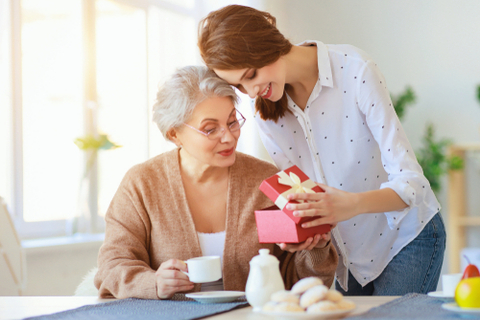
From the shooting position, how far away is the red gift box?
1.20 meters

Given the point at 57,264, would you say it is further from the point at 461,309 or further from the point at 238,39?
the point at 461,309

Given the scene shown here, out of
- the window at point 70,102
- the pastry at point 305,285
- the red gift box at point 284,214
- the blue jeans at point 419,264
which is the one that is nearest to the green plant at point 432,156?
the window at point 70,102

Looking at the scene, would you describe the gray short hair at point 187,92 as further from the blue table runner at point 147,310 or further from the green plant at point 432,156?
the green plant at point 432,156

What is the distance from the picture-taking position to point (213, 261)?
3.86 feet

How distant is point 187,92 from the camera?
1.52 metres

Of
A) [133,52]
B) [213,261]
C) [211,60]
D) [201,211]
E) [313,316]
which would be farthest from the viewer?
[133,52]

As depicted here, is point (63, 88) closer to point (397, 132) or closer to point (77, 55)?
point (77, 55)

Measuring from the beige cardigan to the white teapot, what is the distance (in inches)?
13.8

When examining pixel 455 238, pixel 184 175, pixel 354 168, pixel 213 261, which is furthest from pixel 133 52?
pixel 455 238

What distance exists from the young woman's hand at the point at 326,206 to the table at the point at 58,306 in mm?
207

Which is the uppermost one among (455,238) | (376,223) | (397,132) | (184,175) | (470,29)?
(470,29)

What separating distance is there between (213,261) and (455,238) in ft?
11.2

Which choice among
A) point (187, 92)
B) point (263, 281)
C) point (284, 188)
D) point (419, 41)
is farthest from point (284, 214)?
point (419, 41)

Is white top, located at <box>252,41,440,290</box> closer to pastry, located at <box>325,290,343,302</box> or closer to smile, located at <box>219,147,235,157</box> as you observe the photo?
smile, located at <box>219,147,235,157</box>
